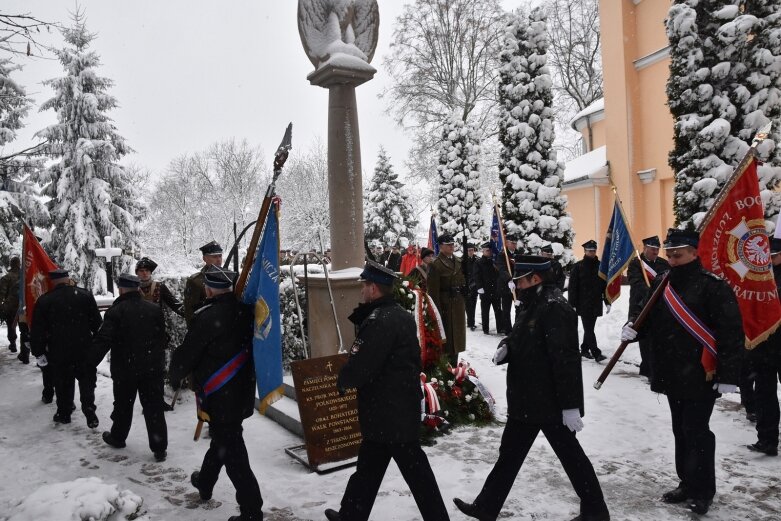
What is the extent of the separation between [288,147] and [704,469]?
3933 millimetres

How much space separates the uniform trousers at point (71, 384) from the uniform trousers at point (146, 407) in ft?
3.83

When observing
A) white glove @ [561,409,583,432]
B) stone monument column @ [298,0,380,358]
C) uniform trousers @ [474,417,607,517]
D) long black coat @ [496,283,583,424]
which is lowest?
uniform trousers @ [474,417,607,517]

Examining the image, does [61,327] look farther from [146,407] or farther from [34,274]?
[34,274]

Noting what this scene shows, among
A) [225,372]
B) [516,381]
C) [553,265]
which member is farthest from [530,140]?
[225,372]

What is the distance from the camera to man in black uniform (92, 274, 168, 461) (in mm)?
5887

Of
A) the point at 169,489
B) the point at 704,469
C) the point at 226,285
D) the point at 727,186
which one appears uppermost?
the point at 727,186

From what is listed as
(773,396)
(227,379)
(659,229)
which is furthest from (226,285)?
(659,229)

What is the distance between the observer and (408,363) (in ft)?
12.4

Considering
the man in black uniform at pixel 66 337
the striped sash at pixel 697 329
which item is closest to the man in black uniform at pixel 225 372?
the striped sash at pixel 697 329

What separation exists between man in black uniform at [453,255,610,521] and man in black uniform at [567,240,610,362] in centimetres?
620

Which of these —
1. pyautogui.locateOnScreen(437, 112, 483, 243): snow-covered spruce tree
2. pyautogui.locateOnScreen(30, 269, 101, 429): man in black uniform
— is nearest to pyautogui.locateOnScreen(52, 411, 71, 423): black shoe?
pyautogui.locateOnScreen(30, 269, 101, 429): man in black uniform

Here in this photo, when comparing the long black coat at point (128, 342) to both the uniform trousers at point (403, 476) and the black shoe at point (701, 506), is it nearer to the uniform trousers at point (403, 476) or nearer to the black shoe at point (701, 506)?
the uniform trousers at point (403, 476)

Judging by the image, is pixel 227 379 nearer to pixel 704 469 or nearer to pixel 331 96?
pixel 704 469

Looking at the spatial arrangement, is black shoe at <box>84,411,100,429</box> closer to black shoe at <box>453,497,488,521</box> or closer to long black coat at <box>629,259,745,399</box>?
black shoe at <box>453,497,488,521</box>
